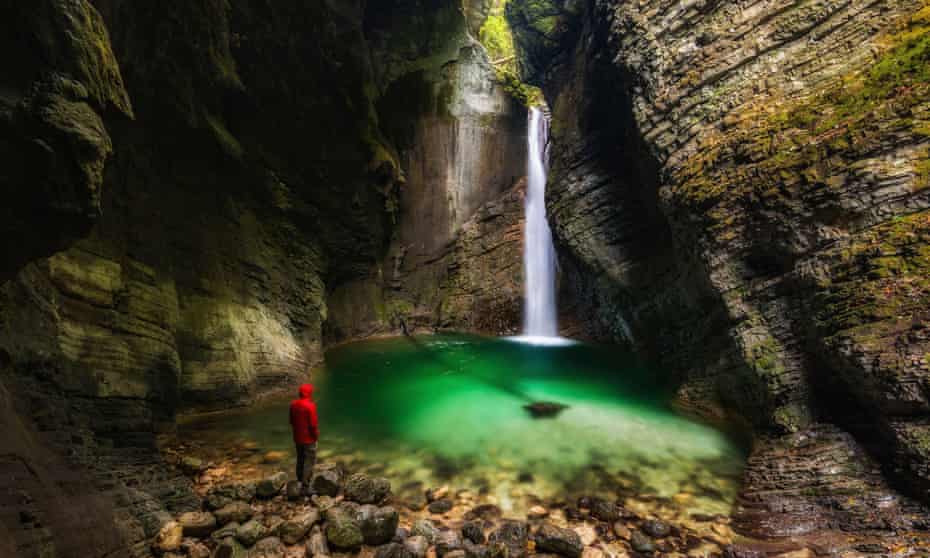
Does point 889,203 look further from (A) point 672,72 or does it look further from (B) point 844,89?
(A) point 672,72

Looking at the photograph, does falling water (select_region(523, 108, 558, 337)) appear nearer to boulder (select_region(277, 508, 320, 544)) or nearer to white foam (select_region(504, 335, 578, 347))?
white foam (select_region(504, 335, 578, 347))

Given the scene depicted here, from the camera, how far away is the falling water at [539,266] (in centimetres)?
1930

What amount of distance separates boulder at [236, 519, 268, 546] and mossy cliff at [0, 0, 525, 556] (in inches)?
31.1

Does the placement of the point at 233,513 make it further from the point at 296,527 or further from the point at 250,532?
the point at 296,527

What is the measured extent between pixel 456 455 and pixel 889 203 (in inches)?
300

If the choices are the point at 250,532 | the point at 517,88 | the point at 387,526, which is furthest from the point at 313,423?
the point at 517,88

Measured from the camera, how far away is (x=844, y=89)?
21.6 ft

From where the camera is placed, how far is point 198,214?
28.7 feet

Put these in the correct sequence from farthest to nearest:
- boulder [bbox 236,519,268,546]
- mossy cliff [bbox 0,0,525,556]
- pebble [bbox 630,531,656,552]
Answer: pebble [bbox 630,531,656,552], boulder [bbox 236,519,268,546], mossy cliff [bbox 0,0,525,556]

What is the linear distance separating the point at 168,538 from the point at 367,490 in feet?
7.01

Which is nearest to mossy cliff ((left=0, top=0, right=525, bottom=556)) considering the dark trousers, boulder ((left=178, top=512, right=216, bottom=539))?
boulder ((left=178, top=512, right=216, bottom=539))

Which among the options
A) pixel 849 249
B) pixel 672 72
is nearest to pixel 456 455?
pixel 849 249

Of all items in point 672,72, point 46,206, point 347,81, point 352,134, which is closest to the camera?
point 46,206

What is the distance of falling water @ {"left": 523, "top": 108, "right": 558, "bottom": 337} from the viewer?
19297mm
